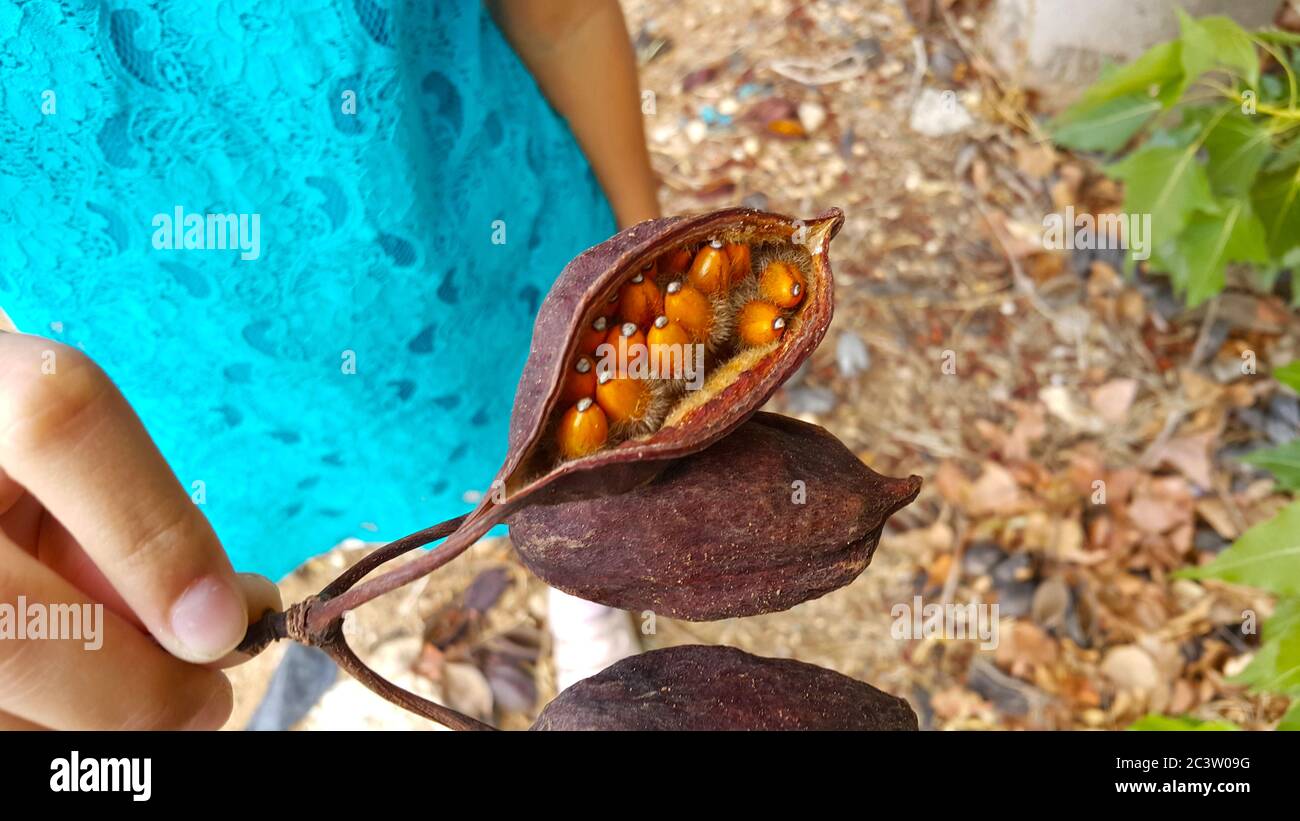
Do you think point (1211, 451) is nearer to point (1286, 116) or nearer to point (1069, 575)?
point (1069, 575)

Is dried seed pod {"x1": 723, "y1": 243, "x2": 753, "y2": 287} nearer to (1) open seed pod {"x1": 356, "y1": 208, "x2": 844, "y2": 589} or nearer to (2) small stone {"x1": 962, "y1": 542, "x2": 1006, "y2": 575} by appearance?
(1) open seed pod {"x1": 356, "y1": 208, "x2": 844, "y2": 589}

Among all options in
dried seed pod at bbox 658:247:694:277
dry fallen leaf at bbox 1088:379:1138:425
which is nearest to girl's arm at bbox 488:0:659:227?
dried seed pod at bbox 658:247:694:277

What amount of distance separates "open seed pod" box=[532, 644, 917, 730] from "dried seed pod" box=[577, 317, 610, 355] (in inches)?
8.9

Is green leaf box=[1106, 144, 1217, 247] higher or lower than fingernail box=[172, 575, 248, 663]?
higher

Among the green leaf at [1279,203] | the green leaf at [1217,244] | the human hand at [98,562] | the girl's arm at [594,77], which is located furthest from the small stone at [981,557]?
the human hand at [98,562]

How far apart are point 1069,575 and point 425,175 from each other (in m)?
1.34

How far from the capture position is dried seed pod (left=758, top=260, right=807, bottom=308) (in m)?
0.67

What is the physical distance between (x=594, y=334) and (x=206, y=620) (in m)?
0.33

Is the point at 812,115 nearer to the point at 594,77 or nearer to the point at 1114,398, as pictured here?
the point at 1114,398

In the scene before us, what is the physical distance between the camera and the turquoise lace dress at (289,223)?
2.96 ft

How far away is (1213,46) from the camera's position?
50.8 inches

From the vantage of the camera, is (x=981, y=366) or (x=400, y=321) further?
(x=981, y=366)

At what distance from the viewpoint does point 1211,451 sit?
5.93ft
